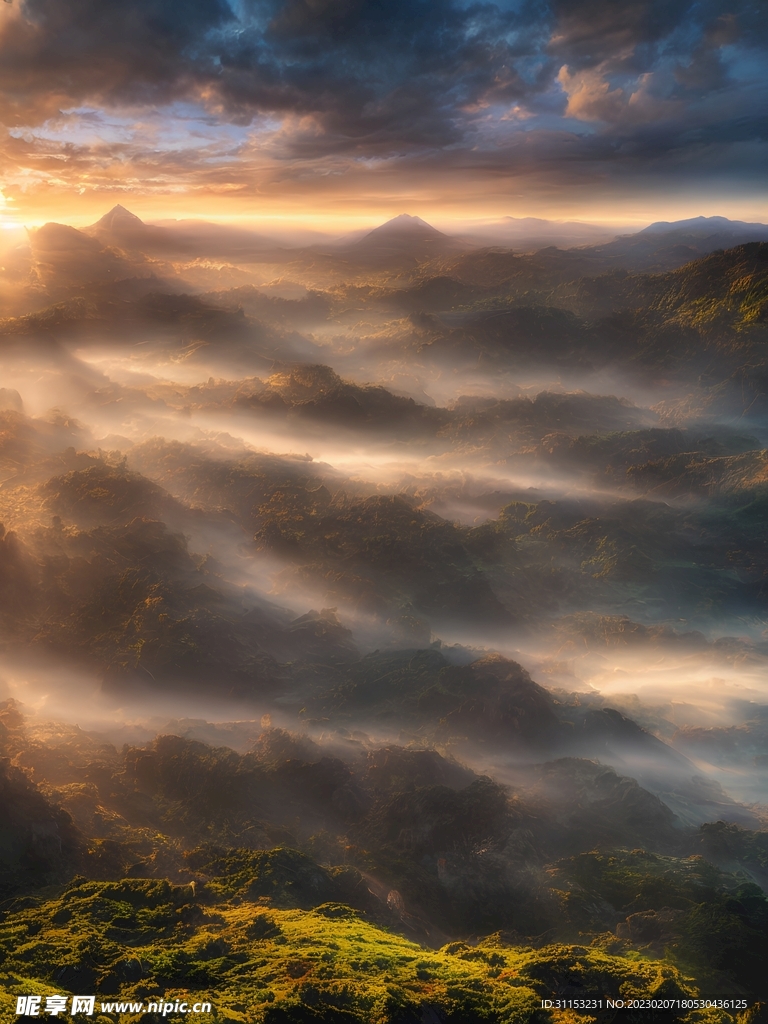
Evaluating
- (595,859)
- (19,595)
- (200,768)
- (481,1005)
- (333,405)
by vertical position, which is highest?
(333,405)

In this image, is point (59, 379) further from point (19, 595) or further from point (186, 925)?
point (186, 925)

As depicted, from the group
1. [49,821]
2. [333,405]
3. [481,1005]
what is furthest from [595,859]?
[333,405]

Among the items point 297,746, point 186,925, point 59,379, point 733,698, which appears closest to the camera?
point 186,925

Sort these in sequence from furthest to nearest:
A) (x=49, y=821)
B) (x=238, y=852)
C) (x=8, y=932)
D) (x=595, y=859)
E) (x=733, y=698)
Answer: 1. (x=733, y=698)
2. (x=595, y=859)
3. (x=238, y=852)
4. (x=49, y=821)
5. (x=8, y=932)

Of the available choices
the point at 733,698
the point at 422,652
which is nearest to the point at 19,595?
the point at 422,652

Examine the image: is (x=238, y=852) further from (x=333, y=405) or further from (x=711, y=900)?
(x=333, y=405)

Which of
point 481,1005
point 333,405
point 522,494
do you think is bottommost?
point 481,1005

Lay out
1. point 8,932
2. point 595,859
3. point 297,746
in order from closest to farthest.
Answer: point 8,932 < point 595,859 < point 297,746

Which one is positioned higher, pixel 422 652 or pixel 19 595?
pixel 19 595

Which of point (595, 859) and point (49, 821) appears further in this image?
point (595, 859)
